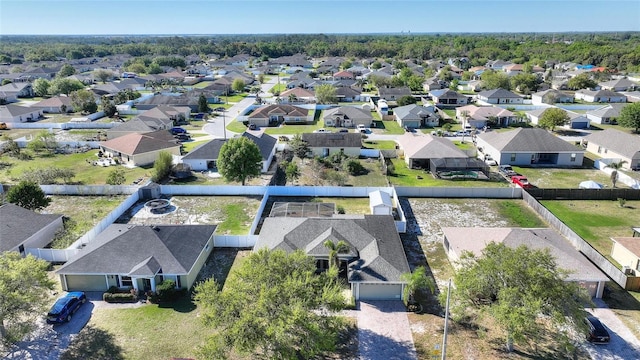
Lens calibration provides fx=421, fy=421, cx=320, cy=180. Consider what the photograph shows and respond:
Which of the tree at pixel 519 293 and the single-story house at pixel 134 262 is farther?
the single-story house at pixel 134 262

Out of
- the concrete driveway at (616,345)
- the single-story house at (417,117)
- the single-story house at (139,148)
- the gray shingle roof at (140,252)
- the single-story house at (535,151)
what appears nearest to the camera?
the concrete driveway at (616,345)

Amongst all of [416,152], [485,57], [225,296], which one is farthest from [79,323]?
[485,57]

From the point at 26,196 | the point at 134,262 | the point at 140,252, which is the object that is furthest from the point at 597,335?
the point at 26,196

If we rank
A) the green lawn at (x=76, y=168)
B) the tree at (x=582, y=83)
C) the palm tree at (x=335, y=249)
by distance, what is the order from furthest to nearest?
the tree at (x=582, y=83)
the green lawn at (x=76, y=168)
the palm tree at (x=335, y=249)

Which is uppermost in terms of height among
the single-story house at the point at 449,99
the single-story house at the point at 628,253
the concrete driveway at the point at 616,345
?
the single-story house at the point at 449,99

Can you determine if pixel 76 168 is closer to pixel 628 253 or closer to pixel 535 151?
pixel 535 151

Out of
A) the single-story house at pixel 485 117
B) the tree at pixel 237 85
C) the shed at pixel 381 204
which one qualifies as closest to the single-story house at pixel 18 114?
the tree at pixel 237 85

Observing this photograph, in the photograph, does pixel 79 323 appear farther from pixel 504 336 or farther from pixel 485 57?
pixel 485 57

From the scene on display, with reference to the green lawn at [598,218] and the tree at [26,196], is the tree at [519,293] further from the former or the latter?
the tree at [26,196]
